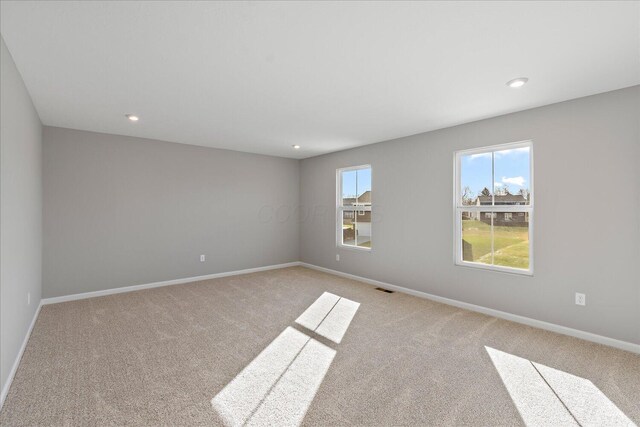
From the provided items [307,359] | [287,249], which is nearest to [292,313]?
[307,359]

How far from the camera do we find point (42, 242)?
12.8ft

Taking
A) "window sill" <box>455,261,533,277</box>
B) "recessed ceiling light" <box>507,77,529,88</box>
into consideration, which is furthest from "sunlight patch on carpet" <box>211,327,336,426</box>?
"recessed ceiling light" <box>507,77,529,88</box>

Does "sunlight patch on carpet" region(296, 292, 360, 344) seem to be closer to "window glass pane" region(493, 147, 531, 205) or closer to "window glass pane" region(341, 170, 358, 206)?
"window glass pane" region(341, 170, 358, 206)

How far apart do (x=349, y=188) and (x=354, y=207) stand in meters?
0.40

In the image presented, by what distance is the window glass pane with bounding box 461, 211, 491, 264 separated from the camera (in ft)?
12.1

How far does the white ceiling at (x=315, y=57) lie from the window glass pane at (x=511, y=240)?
126 cm

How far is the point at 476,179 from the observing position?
3844mm

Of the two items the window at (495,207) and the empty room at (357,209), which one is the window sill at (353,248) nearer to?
the empty room at (357,209)

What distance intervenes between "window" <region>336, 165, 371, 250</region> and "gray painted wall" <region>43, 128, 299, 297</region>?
132 centimetres

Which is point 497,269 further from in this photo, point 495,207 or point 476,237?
point 495,207

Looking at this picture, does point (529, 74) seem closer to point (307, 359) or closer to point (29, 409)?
point (307, 359)

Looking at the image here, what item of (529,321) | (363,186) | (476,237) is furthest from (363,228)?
(529,321)

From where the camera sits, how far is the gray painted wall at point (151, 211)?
13.4 feet

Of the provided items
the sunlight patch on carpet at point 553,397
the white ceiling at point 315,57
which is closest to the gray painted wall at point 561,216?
the white ceiling at point 315,57
